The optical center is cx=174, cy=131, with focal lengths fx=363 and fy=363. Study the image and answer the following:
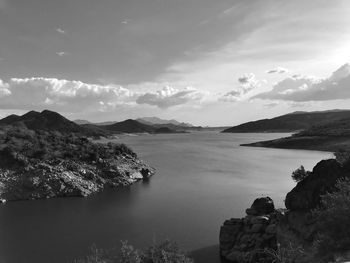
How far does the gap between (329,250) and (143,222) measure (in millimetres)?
33852

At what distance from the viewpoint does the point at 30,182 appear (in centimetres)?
7350

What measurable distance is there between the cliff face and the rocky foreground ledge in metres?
42.0

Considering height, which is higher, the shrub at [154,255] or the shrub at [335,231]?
the shrub at [335,231]

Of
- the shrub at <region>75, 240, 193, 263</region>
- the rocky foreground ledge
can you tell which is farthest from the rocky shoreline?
the shrub at <region>75, 240, 193, 263</region>

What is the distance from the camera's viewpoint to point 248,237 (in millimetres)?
39250

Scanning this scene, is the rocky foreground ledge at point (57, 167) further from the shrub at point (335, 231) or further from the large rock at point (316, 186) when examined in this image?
the shrub at point (335, 231)

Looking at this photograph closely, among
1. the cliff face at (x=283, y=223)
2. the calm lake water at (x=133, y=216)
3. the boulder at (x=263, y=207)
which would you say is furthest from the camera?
the boulder at (x=263, y=207)

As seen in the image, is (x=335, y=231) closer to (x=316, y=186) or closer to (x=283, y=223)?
(x=283, y=223)

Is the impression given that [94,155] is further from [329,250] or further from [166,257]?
[329,250]

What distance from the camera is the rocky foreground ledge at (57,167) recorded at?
73250 millimetres

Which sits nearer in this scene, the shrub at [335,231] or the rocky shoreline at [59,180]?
the shrub at [335,231]

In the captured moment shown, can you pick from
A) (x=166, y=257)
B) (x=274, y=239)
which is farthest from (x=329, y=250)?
(x=274, y=239)

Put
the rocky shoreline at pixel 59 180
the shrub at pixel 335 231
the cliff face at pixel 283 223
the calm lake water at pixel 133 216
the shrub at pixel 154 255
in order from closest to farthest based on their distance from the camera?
the shrub at pixel 335 231
the shrub at pixel 154 255
the cliff face at pixel 283 223
the calm lake water at pixel 133 216
the rocky shoreline at pixel 59 180

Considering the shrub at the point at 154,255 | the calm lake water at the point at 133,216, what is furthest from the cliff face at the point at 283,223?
the shrub at the point at 154,255
